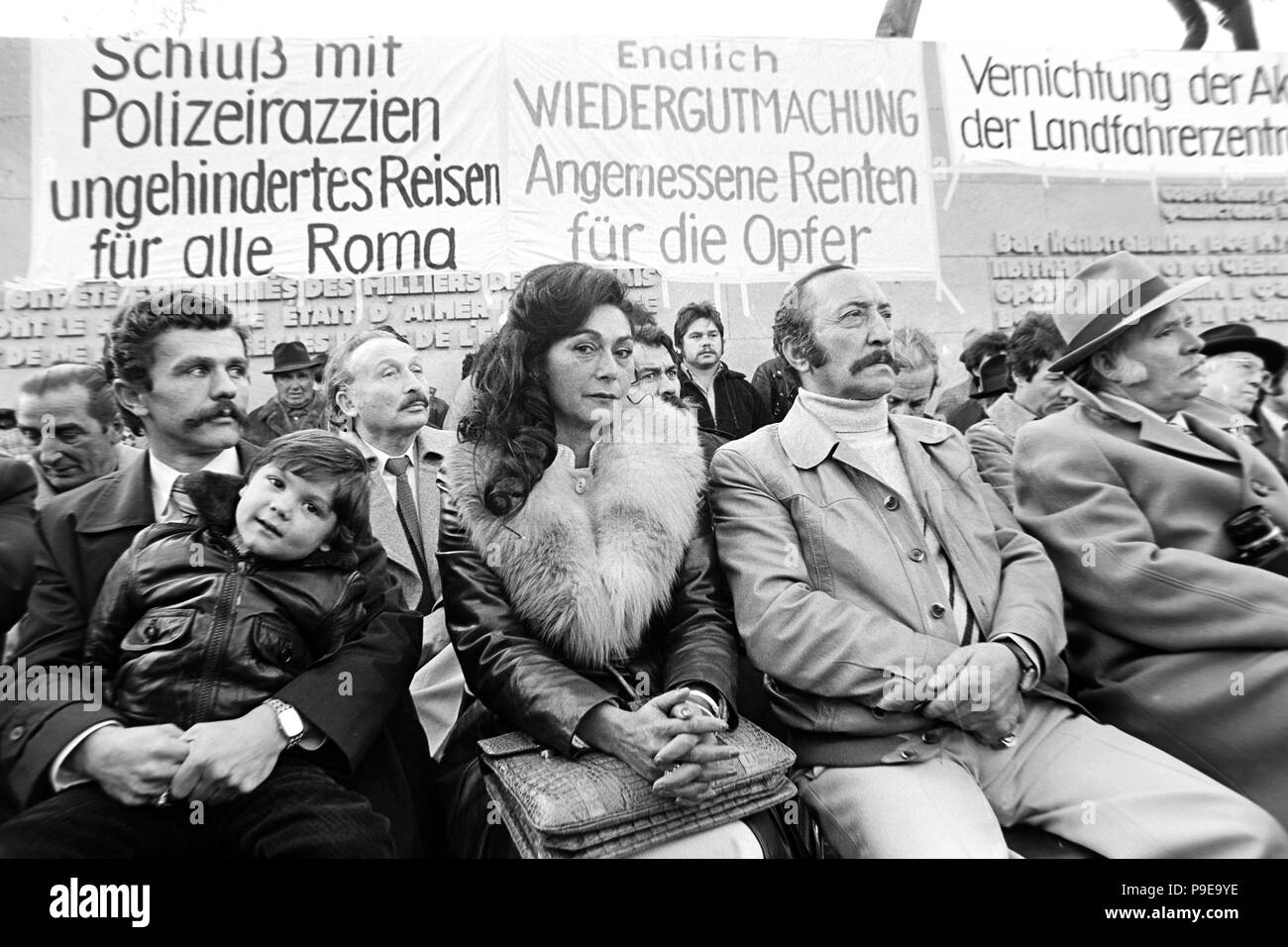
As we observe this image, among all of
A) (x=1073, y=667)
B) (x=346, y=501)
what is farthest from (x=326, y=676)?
(x=1073, y=667)

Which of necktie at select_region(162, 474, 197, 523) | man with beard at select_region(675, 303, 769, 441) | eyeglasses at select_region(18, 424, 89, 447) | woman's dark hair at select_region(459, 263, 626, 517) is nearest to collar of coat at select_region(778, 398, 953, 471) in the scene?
man with beard at select_region(675, 303, 769, 441)

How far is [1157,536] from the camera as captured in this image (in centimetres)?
252

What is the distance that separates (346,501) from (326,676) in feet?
1.45

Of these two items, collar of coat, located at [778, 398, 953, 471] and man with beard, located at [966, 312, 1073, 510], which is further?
man with beard, located at [966, 312, 1073, 510]

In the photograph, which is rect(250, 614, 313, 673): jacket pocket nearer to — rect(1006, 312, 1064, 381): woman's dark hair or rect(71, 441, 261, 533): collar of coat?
rect(71, 441, 261, 533): collar of coat

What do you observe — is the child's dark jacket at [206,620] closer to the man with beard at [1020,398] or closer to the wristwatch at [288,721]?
the wristwatch at [288,721]

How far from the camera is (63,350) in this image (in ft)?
8.04

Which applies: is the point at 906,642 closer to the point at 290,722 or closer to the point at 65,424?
the point at 290,722

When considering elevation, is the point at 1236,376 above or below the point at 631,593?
above

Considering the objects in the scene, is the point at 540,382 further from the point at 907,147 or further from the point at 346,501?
the point at 907,147

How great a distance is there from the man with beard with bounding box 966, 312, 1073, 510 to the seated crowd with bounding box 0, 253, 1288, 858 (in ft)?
0.75

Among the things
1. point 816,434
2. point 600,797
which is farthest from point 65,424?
point 816,434

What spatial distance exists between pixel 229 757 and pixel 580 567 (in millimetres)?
934

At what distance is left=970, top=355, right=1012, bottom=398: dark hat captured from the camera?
3.20 m
